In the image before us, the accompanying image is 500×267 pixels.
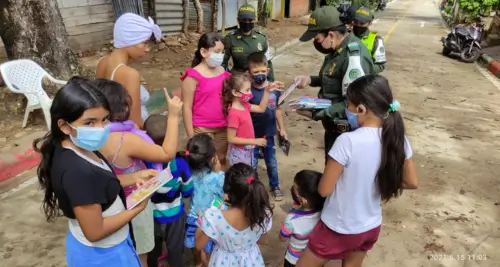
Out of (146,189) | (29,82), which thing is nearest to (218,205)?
(146,189)

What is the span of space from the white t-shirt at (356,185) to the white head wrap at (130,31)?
4.82ft

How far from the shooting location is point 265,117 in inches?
147

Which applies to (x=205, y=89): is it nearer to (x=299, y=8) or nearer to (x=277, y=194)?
(x=277, y=194)

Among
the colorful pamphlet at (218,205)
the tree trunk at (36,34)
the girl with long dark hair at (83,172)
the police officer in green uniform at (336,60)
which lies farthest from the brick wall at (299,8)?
the girl with long dark hair at (83,172)

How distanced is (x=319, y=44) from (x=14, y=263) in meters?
2.89

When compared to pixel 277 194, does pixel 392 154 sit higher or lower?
higher

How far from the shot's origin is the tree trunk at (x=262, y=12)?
627 inches

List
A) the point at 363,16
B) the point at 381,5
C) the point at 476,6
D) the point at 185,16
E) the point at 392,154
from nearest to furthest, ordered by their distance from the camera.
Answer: the point at 392,154 → the point at 363,16 → the point at 185,16 → the point at 476,6 → the point at 381,5

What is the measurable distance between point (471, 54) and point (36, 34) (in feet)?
38.1

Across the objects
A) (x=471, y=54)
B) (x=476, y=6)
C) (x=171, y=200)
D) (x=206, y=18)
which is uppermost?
(x=171, y=200)

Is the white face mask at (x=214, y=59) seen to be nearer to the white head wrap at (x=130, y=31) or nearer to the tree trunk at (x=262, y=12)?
the white head wrap at (x=130, y=31)

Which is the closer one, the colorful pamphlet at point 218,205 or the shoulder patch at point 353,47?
the colorful pamphlet at point 218,205

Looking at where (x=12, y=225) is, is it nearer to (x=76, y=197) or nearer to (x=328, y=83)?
(x=76, y=197)

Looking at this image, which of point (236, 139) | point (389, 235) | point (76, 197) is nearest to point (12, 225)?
point (236, 139)
